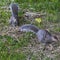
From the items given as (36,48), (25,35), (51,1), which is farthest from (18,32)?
(51,1)

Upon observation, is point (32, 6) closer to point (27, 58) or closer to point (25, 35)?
point (25, 35)

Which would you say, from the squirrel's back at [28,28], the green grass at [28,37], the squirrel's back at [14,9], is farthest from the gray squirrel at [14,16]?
the squirrel's back at [28,28]

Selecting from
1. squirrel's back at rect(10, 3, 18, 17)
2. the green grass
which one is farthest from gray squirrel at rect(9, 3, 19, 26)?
the green grass

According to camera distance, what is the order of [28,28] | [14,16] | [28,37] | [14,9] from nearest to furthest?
[28,37] → [28,28] → [14,16] → [14,9]

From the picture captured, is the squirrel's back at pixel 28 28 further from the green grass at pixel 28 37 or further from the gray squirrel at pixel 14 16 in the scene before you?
the gray squirrel at pixel 14 16

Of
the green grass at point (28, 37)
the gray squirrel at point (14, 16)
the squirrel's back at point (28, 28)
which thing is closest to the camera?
the green grass at point (28, 37)

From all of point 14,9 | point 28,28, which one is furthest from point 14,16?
point 28,28

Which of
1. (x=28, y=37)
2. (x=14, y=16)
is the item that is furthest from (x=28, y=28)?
(x=14, y=16)

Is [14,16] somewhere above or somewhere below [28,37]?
above

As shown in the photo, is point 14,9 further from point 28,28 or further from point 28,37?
point 28,37

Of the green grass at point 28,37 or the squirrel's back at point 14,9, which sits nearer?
the green grass at point 28,37

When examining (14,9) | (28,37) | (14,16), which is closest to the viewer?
(28,37)

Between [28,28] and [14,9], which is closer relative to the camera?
[28,28]

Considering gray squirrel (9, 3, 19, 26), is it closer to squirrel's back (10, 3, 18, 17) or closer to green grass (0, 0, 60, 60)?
squirrel's back (10, 3, 18, 17)
